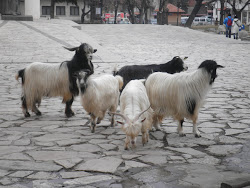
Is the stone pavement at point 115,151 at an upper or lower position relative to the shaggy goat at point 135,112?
lower

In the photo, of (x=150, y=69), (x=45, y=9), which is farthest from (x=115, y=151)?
(x=45, y=9)

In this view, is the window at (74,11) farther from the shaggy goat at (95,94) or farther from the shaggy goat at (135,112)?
the shaggy goat at (135,112)

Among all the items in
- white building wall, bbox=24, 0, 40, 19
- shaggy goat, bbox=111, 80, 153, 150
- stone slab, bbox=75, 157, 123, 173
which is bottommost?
stone slab, bbox=75, 157, 123, 173

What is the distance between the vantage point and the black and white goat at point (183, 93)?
640 cm

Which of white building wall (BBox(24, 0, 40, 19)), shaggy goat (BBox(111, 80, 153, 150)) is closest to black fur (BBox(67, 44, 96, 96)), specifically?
shaggy goat (BBox(111, 80, 153, 150))

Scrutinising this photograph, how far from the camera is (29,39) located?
819 inches

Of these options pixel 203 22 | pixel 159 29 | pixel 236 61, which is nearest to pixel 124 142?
pixel 236 61

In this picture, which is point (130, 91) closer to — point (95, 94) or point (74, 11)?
point (95, 94)

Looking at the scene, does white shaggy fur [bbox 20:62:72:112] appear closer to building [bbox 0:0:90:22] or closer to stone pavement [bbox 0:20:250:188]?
stone pavement [bbox 0:20:250:188]

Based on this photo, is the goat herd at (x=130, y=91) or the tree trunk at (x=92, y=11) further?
the tree trunk at (x=92, y=11)

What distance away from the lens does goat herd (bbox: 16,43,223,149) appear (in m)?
5.95

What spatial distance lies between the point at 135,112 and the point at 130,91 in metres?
0.43

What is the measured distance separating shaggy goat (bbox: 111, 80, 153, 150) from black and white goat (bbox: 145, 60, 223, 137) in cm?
36

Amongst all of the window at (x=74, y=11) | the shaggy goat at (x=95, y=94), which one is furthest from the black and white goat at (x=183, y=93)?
the window at (x=74, y=11)
